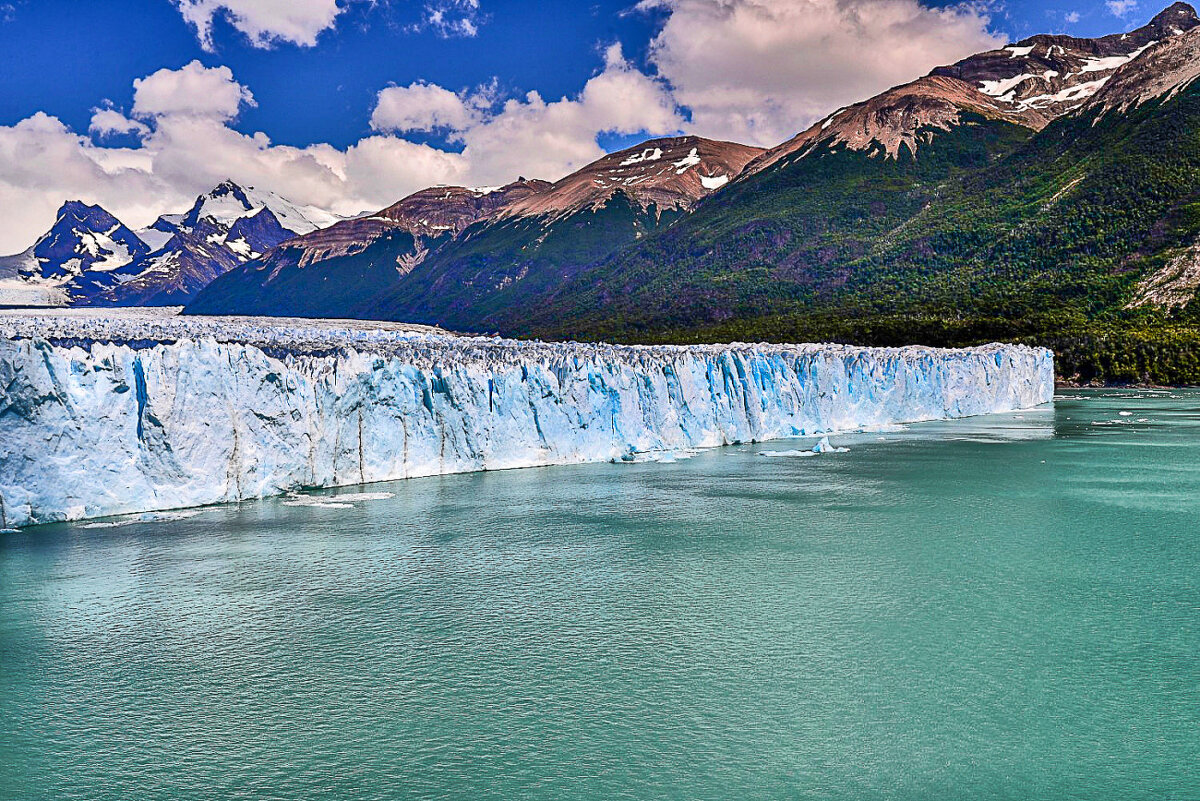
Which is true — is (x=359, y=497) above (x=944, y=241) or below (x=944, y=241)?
below

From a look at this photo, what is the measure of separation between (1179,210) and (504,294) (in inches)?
3531

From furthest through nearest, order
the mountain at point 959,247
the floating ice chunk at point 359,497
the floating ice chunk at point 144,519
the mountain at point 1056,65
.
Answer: the mountain at point 1056,65 → the mountain at point 959,247 → the floating ice chunk at point 359,497 → the floating ice chunk at point 144,519

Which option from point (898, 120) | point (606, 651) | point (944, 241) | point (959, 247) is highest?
point (898, 120)

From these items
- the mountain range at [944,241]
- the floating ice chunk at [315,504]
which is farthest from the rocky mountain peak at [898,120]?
the floating ice chunk at [315,504]

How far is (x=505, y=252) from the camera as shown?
156125 millimetres

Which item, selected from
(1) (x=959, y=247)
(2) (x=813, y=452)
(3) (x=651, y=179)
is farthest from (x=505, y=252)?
(2) (x=813, y=452)

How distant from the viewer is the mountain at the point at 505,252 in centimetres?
14650

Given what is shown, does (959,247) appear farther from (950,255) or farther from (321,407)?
(321,407)

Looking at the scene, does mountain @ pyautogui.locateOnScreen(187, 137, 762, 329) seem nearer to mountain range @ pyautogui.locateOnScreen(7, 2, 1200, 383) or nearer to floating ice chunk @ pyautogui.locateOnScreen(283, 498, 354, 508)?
mountain range @ pyautogui.locateOnScreen(7, 2, 1200, 383)

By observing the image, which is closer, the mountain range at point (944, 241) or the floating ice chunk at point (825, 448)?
the floating ice chunk at point (825, 448)

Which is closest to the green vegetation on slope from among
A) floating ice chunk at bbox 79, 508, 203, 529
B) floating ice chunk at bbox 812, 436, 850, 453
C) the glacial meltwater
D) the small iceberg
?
floating ice chunk at bbox 812, 436, 850, 453

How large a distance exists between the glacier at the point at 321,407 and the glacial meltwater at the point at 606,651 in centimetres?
91

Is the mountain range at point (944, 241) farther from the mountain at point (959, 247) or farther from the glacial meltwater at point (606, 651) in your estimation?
the glacial meltwater at point (606, 651)

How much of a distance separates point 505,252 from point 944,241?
8886 cm
